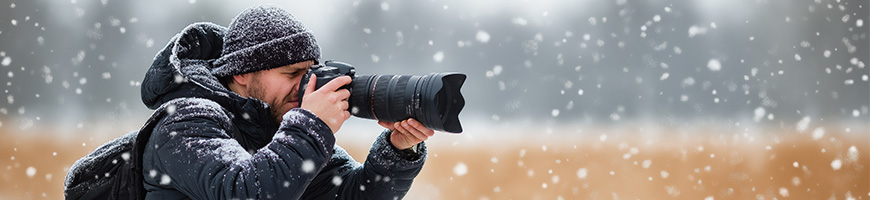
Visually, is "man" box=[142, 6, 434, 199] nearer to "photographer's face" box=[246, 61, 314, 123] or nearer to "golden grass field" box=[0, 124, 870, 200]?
"photographer's face" box=[246, 61, 314, 123]

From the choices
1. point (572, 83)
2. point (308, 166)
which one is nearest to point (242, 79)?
→ point (308, 166)

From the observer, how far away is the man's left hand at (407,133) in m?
0.94

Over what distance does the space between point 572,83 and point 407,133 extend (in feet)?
5.81

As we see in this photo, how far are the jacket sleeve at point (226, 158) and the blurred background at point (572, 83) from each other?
5.79 ft

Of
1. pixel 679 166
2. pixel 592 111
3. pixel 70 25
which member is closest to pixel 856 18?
pixel 679 166

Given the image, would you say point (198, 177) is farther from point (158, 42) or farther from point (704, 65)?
point (704, 65)

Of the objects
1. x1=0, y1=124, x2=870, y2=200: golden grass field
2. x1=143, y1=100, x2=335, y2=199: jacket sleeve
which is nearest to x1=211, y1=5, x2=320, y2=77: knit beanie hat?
x1=143, y1=100, x2=335, y2=199: jacket sleeve

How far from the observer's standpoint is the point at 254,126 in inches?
36.3

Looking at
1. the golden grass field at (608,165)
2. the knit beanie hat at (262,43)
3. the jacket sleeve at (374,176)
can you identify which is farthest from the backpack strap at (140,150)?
the golden grass field at (608,165)

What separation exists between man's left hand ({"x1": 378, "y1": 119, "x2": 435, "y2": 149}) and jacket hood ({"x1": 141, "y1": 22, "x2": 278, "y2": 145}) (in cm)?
16

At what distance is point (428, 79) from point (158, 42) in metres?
2.04

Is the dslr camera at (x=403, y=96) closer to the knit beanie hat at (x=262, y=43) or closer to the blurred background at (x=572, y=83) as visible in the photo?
the knit beanie hat at (x=262, y=43)

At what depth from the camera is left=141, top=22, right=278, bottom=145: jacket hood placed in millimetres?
867

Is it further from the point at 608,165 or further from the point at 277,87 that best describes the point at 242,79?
the point at 608,165
